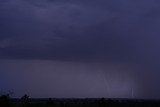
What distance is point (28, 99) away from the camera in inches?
2618
